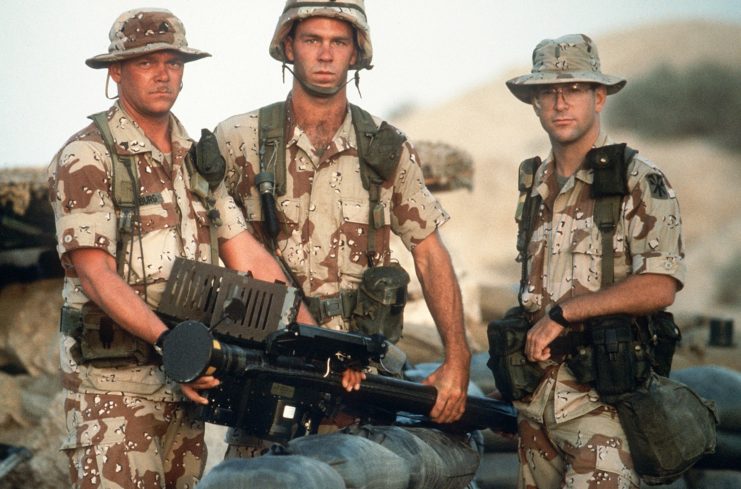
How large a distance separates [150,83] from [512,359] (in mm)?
1833

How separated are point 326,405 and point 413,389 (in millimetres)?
509

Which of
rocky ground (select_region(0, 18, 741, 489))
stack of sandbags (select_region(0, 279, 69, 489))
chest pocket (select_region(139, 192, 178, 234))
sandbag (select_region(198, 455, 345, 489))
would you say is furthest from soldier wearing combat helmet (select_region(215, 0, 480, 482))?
stack of sandbags (select_region(0, 279, 69, 489))

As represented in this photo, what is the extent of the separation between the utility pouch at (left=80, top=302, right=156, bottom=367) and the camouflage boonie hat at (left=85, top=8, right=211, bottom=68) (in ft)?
3.11

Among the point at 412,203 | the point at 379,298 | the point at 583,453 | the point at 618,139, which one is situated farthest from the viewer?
the point at 618,139

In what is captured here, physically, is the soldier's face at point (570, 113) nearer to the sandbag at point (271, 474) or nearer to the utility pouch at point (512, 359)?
the utility pouch at point (512, 359)

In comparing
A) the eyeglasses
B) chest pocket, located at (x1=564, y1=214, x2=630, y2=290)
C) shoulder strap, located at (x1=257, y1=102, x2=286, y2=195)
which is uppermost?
the eyeglasses

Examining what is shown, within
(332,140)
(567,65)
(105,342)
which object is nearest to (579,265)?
(567,65)

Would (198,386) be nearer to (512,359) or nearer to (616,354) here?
(512,359)

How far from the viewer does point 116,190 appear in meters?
4.89

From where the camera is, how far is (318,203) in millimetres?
5688

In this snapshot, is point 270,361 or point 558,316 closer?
point 270,361

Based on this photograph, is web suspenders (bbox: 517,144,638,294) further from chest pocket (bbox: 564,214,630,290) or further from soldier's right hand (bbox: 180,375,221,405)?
soldier's right hand (bbox: 180,375,221,405)

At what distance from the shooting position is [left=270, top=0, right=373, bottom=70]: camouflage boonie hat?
5652 millimetres

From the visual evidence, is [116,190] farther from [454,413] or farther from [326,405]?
[454,413]
